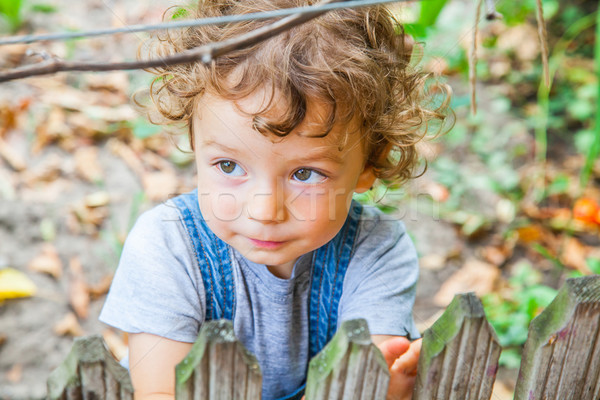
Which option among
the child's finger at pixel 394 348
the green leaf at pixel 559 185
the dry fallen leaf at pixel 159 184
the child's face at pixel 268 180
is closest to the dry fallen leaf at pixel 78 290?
the dry fallen leaf at pixel 159 184

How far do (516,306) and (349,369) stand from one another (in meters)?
1.63

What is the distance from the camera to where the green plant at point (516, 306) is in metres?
2.12

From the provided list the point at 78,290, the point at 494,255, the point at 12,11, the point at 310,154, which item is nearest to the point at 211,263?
the point at 310,154

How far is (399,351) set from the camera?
46.9 inches

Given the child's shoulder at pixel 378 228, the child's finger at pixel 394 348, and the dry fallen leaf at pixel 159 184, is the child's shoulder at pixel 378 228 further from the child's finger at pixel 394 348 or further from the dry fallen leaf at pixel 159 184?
the dry fallen leaf at pixel 159 184

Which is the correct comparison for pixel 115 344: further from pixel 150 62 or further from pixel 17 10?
pixel 17 10

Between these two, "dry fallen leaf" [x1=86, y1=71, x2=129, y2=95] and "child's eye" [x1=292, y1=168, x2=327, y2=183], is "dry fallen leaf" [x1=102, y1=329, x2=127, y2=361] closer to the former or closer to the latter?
"child's eye" [x1=292, y1=168, x2=327, y2=183]

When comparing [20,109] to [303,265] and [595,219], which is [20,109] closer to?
[303,265]

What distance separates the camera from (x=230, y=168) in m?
1.19

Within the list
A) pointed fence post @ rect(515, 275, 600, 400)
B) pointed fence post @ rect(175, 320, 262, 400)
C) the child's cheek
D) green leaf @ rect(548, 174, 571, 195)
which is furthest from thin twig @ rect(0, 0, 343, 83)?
green leaf @ rect(548, 174, 571, 195)

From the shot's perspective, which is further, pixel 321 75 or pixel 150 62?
pixel 321 75

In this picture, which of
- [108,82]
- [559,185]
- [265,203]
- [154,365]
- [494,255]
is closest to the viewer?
[265,203]

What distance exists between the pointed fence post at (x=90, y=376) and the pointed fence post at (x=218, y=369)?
0.10m

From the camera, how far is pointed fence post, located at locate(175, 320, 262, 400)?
853 millimetres
